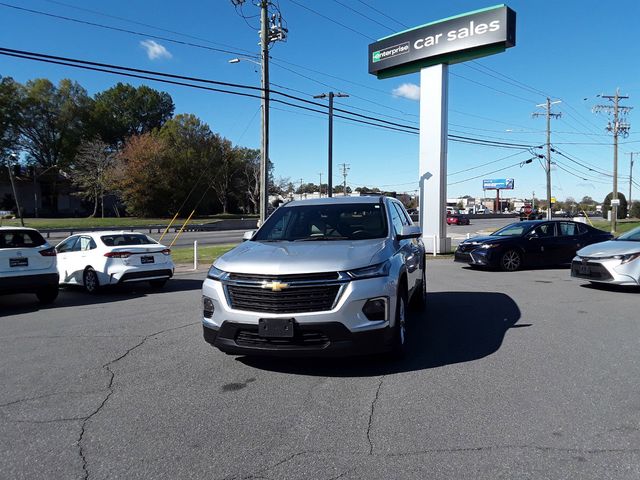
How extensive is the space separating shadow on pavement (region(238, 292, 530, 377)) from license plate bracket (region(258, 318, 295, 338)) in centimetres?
70

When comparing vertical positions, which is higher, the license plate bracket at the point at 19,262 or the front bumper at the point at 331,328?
the license plate bracket at the point at 19,262

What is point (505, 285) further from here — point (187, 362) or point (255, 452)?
point (255, 452)

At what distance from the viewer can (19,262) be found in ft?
31.6

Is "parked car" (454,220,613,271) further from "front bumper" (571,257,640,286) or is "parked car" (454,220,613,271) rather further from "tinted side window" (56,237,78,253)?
"tinted side window" (56,237,78,253)

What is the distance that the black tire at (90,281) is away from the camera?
11633 mm

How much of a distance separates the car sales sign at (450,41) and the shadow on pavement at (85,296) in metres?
12.5

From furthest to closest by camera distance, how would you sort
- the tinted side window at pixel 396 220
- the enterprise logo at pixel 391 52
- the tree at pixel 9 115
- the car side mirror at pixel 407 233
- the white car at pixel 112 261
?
the tree at pixel 9 115 → the enterprise logo at pixel 391 52 → the white car at pixel 112 261 → the tinted side window at pixel 396 220 → the car side mirror at pixel 407 233

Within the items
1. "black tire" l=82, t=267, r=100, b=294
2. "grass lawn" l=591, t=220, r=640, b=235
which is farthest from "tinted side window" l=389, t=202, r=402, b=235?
"grass lawn" l=591, t=220, r=640, b=235

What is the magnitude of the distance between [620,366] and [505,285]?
618 centimetres

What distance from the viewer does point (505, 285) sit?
11508 millimetres

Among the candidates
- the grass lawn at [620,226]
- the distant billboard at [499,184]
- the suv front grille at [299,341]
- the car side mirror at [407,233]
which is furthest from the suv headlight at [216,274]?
the distant billboard at [499,184]

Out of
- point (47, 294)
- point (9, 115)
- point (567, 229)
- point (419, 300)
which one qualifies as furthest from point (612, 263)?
point (9, 115)

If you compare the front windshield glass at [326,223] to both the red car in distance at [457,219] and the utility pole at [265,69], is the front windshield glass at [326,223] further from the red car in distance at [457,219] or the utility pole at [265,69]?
the red car in distance at [457,219]

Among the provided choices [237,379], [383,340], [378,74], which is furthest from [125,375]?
[378,74]
